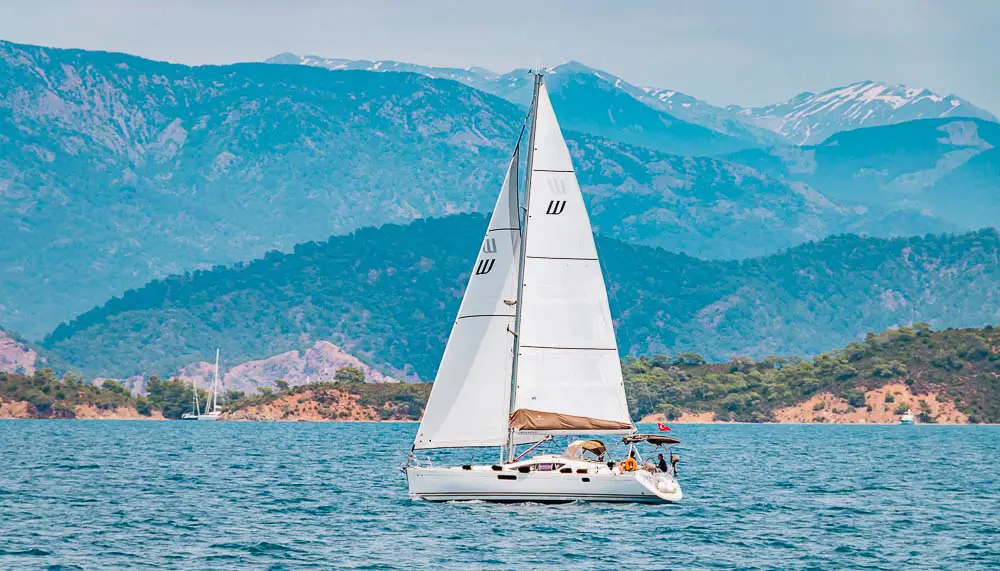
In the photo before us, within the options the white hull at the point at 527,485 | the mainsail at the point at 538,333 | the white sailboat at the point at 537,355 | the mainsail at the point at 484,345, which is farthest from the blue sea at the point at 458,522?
the mainsail at the point at 484,345

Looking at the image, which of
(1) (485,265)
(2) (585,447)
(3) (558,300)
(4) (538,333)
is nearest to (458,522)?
(2) (585,447)

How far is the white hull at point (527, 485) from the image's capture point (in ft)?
212

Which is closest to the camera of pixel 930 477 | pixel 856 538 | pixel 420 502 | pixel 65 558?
pixel 65 558

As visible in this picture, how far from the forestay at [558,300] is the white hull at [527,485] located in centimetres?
221

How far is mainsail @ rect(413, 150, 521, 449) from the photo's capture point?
6638 centimetres

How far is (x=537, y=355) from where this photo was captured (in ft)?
217

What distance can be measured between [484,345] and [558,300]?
12.1 feet

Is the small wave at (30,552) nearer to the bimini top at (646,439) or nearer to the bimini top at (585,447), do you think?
the bimini top at (585,447)

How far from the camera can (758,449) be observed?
150 metres

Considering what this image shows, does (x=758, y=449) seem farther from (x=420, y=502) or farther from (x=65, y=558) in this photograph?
(x=65, y=558)

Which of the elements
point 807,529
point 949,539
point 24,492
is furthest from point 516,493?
point 24,492

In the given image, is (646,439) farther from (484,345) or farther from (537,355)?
(484,345)

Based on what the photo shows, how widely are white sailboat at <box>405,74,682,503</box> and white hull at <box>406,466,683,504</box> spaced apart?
0.06 metres

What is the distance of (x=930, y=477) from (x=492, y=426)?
4605 cm
